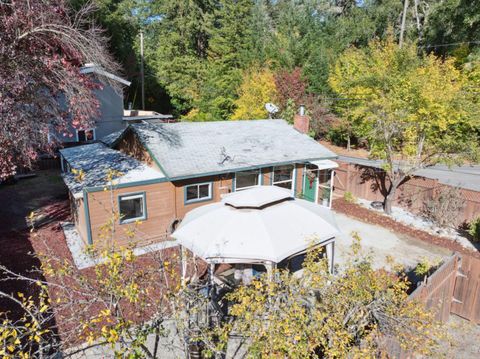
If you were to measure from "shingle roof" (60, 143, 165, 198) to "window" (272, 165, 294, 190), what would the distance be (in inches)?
211

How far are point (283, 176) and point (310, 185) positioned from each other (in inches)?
73.3

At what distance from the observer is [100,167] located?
13211mm

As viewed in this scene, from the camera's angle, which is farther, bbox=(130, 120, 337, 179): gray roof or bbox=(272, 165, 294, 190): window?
bbox=(272, 165, 294, 190): window

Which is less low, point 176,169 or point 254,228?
point 176,169

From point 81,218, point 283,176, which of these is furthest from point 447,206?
point 81,218

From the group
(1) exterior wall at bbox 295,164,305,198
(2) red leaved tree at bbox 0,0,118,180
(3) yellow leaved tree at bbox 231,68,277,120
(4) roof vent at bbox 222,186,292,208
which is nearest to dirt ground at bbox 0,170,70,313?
(2) red leaved tree at bbox 0,0,118,180

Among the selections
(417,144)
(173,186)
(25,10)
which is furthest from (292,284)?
(417,144)

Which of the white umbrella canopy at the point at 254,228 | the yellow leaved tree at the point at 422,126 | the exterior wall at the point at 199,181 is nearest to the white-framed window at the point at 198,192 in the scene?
the exterior wall at the point at 199,181

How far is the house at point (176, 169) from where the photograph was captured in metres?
11.9

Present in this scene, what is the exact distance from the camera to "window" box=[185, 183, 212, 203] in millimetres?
13284

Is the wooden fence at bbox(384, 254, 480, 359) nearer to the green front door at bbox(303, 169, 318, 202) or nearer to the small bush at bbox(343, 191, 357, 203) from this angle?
the green front door at bbox(303, 169, 318, 202)

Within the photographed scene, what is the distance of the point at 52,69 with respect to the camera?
428 inches

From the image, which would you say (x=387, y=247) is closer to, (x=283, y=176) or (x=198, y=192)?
(x=283, y=176)

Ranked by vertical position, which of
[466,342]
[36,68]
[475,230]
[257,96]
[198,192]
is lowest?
[466,342]
